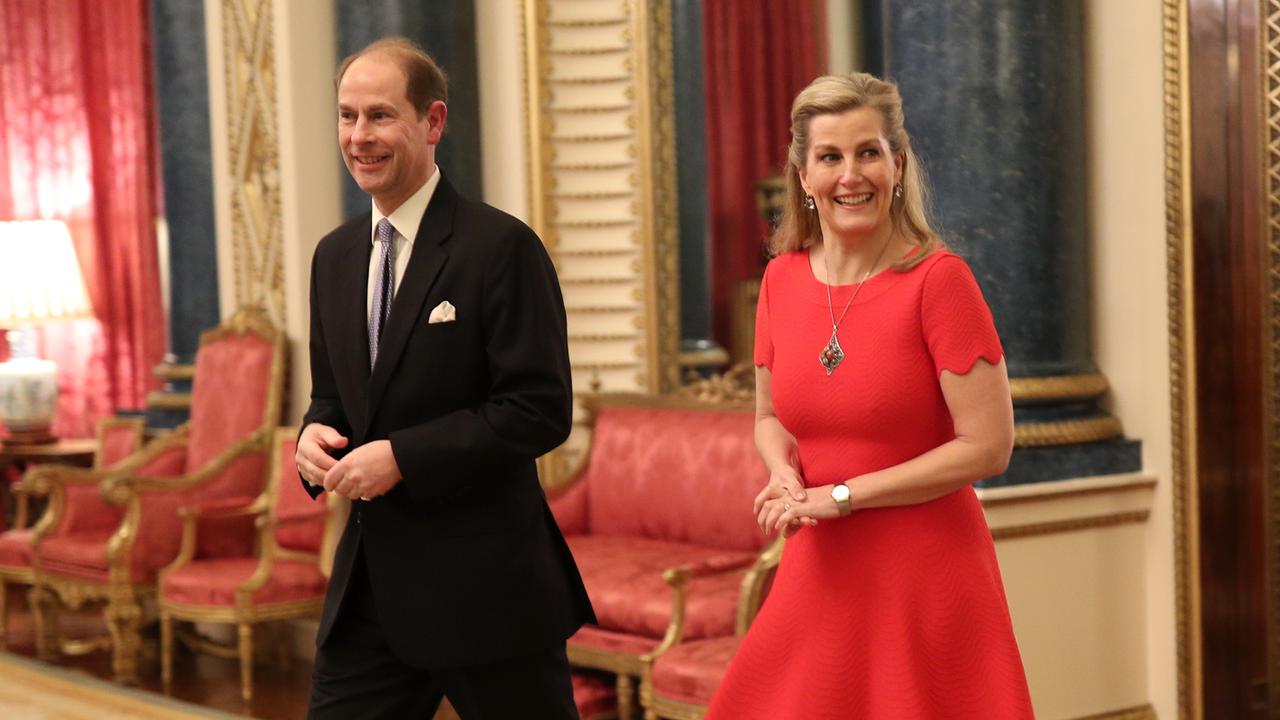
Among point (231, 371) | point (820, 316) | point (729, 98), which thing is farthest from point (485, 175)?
point (820, 316)

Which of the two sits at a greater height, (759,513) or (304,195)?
(304,195)

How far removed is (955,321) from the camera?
2.26 meters

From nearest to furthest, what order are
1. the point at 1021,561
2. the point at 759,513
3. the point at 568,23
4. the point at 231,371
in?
the point at 759,513, the point at 1021,561, the point at 568,23, the point at 231,371

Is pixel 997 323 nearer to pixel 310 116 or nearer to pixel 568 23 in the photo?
pixel 568 23

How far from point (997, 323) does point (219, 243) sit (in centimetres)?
396

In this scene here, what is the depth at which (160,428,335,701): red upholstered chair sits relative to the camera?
5734mm

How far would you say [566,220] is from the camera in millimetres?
6141

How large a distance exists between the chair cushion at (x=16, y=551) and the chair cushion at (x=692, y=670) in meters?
3.61

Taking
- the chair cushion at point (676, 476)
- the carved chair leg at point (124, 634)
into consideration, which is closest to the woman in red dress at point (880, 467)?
the chair cushion at point (676, 476)

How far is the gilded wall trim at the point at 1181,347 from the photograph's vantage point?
4242mm

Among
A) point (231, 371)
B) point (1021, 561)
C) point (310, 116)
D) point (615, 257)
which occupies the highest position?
point (310, 116)

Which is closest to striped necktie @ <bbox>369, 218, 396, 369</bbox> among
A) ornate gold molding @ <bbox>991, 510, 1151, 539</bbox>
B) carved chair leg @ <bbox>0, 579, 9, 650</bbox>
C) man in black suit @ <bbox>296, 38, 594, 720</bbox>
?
man in black suit @ <bbox>296, 38, 594, 720</bbox>

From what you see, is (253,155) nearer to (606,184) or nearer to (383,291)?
(606,184)

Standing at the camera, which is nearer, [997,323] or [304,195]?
[997,323]
